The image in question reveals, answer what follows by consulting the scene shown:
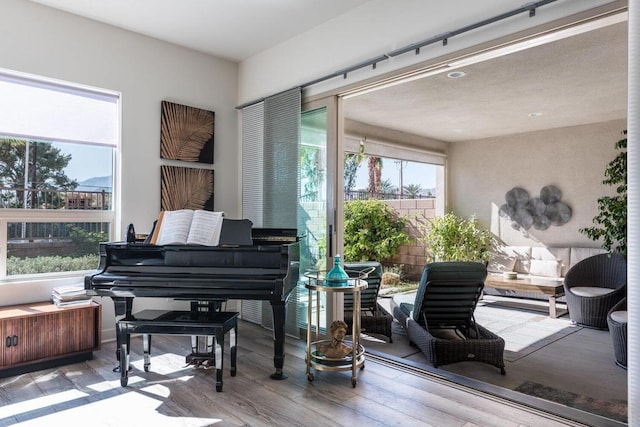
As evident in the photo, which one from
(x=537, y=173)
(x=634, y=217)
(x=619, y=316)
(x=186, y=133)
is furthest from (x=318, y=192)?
(x=537, y=173)

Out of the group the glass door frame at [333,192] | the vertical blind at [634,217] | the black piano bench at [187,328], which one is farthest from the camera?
the glass door frame at [333,192]

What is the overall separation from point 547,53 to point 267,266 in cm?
330

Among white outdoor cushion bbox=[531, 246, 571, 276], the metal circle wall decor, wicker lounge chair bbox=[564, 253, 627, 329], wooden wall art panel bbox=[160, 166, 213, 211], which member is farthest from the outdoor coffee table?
wooden wall art panel bbox=[160, 166, 213, 211]

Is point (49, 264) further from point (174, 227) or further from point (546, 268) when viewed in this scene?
point (546, 268)

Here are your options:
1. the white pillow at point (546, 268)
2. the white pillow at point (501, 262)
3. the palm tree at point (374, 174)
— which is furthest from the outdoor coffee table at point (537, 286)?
the palm tree at point (374, 174)

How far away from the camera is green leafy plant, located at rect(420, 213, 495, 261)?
24.6 feet

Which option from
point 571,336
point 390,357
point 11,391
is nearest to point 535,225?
point 571,336

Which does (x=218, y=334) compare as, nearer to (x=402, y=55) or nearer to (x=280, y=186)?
(x=280, y=186)

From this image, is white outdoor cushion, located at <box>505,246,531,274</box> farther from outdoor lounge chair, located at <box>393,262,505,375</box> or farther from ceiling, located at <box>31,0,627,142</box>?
outdoor lounge chair, located at <box>393,262,505,375</box>

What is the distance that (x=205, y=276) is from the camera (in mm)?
3012

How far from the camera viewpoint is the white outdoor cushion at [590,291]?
15.7 feet

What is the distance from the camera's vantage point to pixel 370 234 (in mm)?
8078

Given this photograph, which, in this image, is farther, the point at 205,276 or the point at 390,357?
the point at 390,357

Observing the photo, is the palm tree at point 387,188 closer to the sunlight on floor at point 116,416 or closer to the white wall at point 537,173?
the white wall at point 537,173
